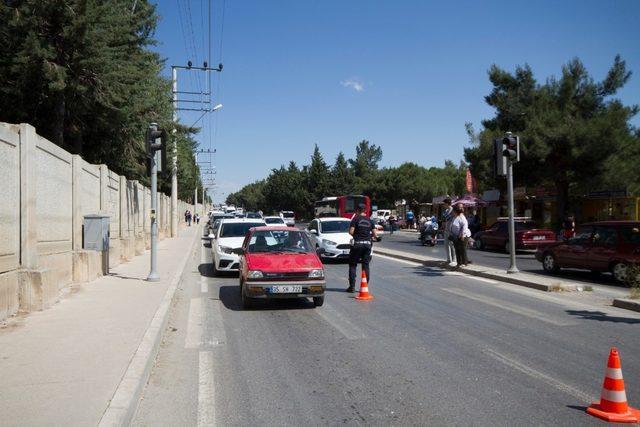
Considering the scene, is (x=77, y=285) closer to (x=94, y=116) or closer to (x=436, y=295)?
(x=436, y=295)

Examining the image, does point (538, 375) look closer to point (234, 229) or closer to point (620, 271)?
point (620, 271)

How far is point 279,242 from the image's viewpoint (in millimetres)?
11328

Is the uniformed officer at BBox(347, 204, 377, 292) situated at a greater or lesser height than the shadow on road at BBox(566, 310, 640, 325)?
greater

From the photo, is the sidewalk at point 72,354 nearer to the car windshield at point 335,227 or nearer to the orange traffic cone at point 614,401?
the orange traffic cone at point 614,401

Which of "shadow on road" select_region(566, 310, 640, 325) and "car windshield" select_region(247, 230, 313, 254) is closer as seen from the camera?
"shadow on road" select_region(566, 310, 640, 325)

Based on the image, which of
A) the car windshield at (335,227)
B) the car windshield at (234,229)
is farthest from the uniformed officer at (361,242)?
the car windshield at (335,227)

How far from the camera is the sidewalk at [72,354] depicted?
4.71m

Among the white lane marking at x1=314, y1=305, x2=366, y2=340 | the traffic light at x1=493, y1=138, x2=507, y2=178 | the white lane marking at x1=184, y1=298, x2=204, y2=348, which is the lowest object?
the white lane marking at x1=184, y1=298, x2=204, y2=348

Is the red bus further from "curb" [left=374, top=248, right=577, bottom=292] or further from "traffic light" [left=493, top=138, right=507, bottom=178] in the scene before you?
"traffic light" [left=493, top=138, right=507, bottom=178]

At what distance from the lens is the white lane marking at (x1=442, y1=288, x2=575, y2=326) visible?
8984mm

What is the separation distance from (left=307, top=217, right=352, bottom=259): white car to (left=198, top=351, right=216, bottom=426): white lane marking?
1129 centimetres

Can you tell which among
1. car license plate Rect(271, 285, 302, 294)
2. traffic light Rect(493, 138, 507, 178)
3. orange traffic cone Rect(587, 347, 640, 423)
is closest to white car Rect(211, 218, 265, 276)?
car license plate Rect(271, 285, 302, 294)

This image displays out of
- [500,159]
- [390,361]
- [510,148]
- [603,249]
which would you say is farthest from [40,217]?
[603,249]

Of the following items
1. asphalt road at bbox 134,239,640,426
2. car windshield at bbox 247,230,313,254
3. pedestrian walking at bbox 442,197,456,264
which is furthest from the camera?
pedestrian walking at bbox 442,197,456,264
